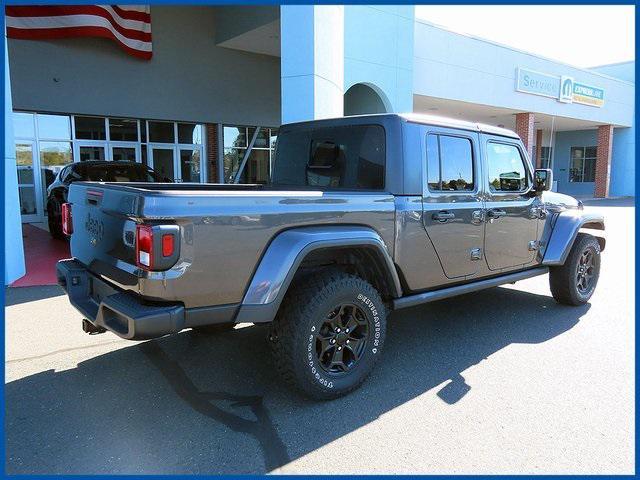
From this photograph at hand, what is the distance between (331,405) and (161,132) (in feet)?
47.6

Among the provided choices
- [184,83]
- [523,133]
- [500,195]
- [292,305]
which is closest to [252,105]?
[184,83]

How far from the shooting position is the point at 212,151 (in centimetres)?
1684

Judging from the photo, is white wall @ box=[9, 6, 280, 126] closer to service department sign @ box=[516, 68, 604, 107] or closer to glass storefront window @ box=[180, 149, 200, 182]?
glass storefront window @ box=[180, 149, 200, 182]

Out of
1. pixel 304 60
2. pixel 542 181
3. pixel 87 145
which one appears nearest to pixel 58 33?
pixel 87 145

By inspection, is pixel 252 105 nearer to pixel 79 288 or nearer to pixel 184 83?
pixel 184 83

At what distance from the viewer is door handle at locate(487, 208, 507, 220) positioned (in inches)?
172

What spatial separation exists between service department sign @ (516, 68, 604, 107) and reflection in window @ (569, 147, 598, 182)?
23.5 ft

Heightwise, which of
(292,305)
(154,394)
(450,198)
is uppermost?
(450,198)

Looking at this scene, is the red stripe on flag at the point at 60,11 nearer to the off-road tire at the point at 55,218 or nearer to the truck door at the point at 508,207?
the off-road tire at the point at 55,218

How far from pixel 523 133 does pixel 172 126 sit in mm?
14350

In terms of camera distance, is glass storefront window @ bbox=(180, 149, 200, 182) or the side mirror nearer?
the side mirror

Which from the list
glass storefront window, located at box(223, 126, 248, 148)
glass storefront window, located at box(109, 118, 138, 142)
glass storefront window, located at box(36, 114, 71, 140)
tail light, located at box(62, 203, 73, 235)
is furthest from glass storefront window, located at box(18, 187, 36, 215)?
tail light, located at box(62, 203, 73, 235)

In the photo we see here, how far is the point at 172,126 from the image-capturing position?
1602cm

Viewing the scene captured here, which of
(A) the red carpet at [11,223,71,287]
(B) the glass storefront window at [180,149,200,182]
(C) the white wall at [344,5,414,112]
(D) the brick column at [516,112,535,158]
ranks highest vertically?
(C) the white wall at [344,5,414,112]
